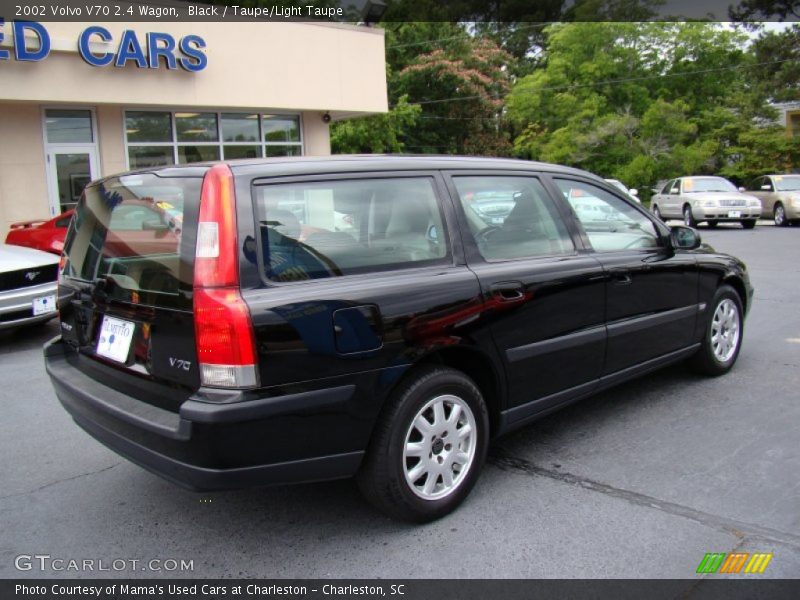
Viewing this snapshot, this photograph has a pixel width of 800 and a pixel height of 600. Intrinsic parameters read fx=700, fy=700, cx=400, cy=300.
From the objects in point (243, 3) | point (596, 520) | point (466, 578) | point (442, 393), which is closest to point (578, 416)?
point (596, 520)

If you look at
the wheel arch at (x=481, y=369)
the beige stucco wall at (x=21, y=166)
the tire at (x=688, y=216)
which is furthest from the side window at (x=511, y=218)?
the tire at (x=688, y=216)

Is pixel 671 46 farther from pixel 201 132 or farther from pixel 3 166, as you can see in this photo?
pixel 3 166

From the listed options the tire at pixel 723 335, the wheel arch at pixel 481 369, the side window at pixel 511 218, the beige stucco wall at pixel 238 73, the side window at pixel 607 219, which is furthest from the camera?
the beige stucco wall at pixel 238 73

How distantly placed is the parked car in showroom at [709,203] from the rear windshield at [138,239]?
1860cm

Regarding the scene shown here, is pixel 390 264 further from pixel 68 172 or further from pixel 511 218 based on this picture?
pixel 68 172

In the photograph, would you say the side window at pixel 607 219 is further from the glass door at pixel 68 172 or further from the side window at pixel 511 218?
the glass door at pixel 68 172

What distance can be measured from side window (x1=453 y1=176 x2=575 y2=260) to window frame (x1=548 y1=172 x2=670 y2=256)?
112mm

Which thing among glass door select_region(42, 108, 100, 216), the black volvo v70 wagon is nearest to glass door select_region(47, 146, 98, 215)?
glass door select_region(42, 108, 100, 216)

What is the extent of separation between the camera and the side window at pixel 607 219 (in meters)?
4.36

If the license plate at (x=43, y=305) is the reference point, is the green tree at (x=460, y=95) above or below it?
above

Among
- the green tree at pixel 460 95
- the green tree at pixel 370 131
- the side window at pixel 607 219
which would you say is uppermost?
the green tree at pixel 460 95

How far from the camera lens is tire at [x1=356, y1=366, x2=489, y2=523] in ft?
10.1

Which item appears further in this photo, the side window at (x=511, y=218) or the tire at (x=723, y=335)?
the tire at (x=723, y=335)

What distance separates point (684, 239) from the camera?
4.88m
